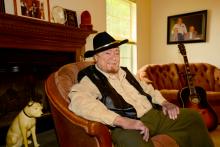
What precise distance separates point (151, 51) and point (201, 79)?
134 centimetres

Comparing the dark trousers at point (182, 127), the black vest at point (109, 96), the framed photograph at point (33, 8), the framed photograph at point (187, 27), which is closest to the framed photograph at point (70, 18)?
the framed photograph at point (33, 8)

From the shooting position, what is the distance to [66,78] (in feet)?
5.27

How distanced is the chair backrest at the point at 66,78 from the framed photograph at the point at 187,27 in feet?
9.01

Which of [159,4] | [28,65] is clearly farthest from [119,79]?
[159,4]

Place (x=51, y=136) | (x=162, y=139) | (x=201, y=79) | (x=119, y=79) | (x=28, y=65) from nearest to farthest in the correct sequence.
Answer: (x=162, y=139), (x=119, y=79), (x=28, y=65), (x=51, y=136), (x=201, y=79)

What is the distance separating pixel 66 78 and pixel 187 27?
3037 millimetres

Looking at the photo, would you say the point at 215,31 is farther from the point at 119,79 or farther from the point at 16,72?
the point at 16,72

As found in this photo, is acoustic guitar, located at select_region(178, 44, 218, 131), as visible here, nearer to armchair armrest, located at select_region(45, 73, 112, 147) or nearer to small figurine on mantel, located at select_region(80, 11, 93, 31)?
small figurine on mantel, located at select_region(80, 11, 93, 31)

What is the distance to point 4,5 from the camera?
204cm

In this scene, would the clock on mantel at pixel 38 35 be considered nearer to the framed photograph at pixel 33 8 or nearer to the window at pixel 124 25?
the framed photograph at pixel 33 8

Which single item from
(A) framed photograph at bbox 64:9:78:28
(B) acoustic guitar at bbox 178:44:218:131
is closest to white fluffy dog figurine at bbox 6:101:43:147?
(A) framed photograph at bbox 64:9:78:28

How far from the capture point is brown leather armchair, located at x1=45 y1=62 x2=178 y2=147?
1.23m

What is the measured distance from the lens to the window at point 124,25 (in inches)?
141

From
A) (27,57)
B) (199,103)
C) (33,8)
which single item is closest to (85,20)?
(33,8)
